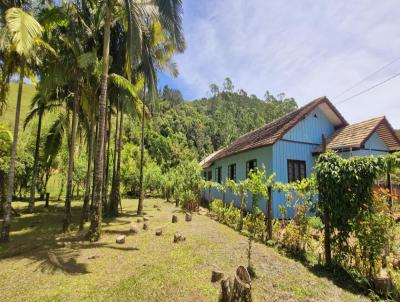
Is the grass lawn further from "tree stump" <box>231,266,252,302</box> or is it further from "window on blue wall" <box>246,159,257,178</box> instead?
"window on blue wall" <box>246,159,257,178</box>

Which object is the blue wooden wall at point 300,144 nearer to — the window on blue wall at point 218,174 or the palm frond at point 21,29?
the window on blue wall at point 218,174

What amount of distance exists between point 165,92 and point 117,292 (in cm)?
9842

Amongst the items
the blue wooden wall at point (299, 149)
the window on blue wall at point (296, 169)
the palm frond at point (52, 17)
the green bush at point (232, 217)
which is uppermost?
the palm frond at point (52, 17)

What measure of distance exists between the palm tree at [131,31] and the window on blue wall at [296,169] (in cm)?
815

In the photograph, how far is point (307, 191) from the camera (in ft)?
24.8

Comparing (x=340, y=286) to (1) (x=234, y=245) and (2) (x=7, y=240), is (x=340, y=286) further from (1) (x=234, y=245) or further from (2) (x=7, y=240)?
(2) (x=7, y=240)

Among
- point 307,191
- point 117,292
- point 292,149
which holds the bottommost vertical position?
point 117,292

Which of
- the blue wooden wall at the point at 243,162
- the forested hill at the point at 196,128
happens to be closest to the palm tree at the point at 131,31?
the blue wooden wall at the point at 243,162

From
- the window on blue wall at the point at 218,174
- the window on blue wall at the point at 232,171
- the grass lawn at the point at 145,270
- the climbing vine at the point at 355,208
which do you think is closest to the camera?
the grass lawn at the point at 145,270

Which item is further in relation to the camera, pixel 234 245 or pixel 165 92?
pixel 165 92

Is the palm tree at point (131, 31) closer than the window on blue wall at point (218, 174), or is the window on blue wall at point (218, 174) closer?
the palm tree at point (131, 31)

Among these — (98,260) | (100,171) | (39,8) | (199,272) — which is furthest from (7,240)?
(39,8)

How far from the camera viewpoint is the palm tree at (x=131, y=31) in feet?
30.3

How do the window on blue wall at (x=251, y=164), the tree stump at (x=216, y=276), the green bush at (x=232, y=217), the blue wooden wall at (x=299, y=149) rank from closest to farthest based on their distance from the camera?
the tree stump at (x=216, y=276) → the green bush at (x=232, y=217) → the blue wooden wall at (x=299, y=149) → the window on blue wall at (x=251, y=164)
